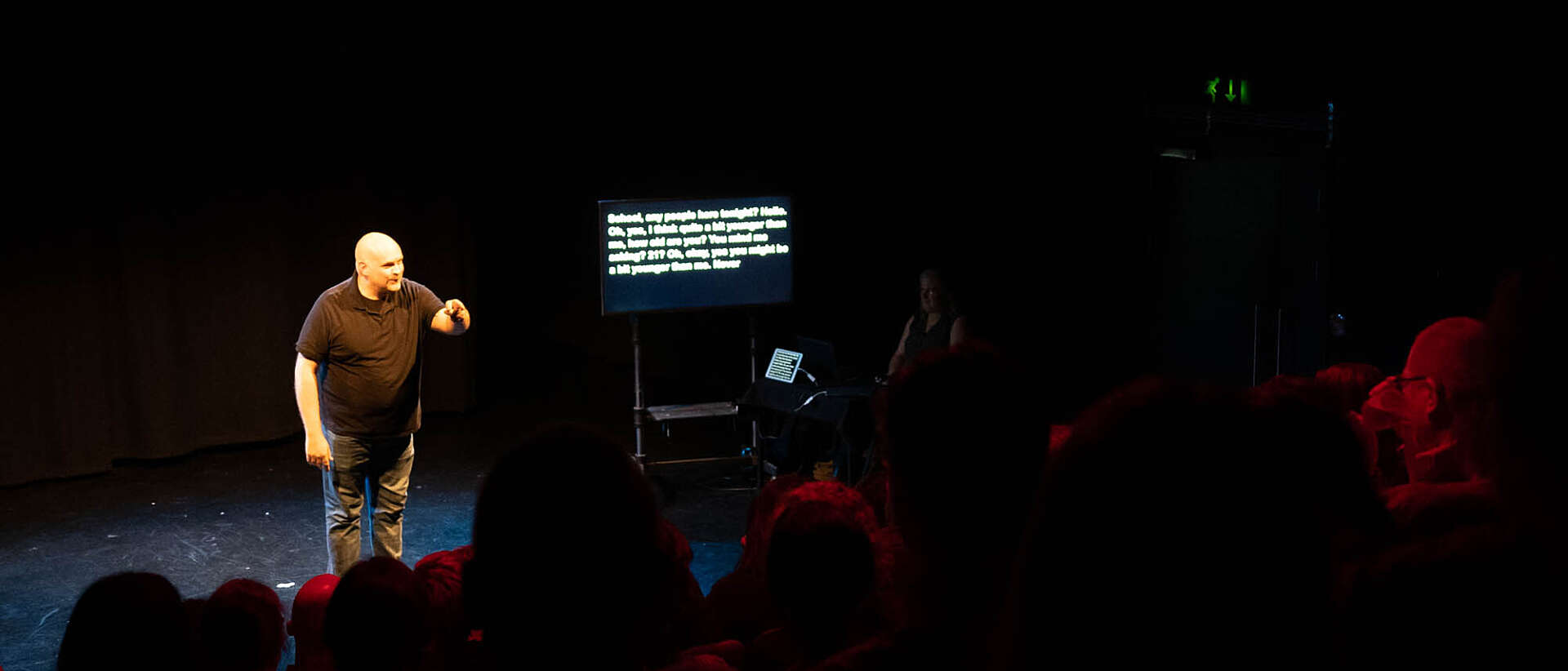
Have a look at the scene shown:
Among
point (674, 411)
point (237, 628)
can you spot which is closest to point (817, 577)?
point (237, 628)

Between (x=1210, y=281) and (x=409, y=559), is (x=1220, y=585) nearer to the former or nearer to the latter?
(x=409, y=559)

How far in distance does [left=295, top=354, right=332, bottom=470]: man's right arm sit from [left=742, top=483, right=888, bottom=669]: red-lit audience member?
3.07 metres

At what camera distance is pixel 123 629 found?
1.36 m

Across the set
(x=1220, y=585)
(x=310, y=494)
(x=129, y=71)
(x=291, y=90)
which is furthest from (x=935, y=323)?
(x=1220, y=585)

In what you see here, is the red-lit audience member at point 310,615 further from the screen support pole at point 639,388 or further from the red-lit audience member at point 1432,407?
the screen support pole at point 639,388

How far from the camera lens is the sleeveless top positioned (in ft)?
19.3

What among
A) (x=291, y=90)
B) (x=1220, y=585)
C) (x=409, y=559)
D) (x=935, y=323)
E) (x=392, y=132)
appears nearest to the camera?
(x=1220, y=585)

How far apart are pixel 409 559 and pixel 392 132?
11.5 feet

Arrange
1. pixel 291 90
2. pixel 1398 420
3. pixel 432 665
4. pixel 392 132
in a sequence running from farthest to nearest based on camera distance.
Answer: pixel 392 132
pixel 291 90
pixel 1398 420
pixel 432 665

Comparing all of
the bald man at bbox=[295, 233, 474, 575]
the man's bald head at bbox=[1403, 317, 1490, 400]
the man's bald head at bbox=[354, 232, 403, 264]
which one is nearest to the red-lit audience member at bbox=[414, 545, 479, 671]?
the man's bald head at bbox=[1403, 317, 1490, 400]

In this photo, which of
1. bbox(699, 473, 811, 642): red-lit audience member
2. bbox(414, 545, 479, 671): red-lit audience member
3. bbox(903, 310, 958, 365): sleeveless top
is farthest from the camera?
bbox(903, 310, 958, 365): sleeveless top

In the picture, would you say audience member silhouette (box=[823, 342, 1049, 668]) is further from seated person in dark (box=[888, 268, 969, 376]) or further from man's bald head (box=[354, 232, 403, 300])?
seated person in dark (box=[888, 268, 969, 376])

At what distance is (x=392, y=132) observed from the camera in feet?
24.6

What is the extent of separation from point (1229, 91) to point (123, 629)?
7445 millimetres
